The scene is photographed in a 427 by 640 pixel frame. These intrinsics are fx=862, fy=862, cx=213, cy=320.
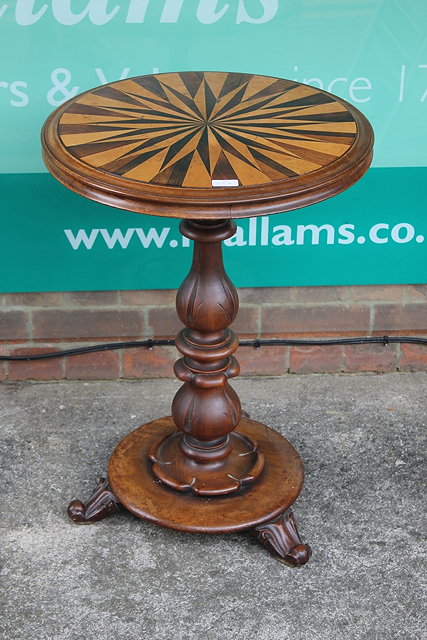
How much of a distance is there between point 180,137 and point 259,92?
0.40m

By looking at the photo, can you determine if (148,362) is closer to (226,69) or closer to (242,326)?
(242,326)

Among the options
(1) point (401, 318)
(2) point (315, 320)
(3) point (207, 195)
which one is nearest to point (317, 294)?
(2) point (315, 320)

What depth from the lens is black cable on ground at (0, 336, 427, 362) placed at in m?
3.09

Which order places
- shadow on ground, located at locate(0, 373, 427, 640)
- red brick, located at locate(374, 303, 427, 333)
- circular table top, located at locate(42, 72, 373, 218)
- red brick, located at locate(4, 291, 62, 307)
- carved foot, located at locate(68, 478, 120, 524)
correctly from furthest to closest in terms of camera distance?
red brick, located at locate(374, 303, 427, 333), red brick, located at locate(4, 291, 62, 307), carved foot, located at locate(68, 478, 120, 524), shadow on ground, located at locate(0, 373, 427, 640), circular table top, located at locate(42, 72, 373, 218)

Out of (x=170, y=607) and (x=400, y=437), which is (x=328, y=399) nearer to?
(x=400, y=437)

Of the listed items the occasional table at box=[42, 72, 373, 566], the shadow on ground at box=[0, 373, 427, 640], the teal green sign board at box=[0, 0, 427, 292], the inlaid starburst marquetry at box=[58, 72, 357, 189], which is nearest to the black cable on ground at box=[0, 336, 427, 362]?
the shadow on ground at box=[0, 373, 427, 640]

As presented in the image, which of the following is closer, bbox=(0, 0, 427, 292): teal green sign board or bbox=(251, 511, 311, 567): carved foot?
bbox=(251, 511, 311, 567): carved foot

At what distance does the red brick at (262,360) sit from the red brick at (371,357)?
0.24 m

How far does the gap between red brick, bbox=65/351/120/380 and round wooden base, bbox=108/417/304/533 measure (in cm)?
50

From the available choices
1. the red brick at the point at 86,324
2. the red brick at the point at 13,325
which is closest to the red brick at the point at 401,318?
the red brick at the point at 86,324

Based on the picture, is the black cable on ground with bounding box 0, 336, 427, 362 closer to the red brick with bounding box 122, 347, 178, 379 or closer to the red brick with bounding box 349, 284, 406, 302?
the red brick with bounding box 122, 347, 178, 379

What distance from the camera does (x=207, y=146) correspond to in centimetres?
202

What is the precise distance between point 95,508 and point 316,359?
1.08 m

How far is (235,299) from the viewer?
233cm
